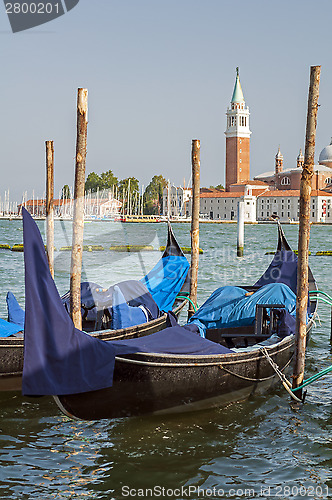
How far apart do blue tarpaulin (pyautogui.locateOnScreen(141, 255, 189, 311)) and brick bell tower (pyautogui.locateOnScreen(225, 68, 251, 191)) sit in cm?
7359

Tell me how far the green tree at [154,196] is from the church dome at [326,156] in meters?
22.4

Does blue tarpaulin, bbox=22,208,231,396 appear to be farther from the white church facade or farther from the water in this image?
the white church facade

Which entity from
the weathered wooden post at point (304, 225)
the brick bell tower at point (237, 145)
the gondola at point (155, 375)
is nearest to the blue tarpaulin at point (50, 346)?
the gondola at point (155, 375)

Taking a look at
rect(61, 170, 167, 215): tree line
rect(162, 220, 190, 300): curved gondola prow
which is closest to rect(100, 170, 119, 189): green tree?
rect(61, 170, 167, 215): tree line

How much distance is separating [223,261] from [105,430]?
18407 millimetres

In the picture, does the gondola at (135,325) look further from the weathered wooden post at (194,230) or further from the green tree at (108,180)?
the green tree at (108,180)

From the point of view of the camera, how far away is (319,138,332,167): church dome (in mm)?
86688

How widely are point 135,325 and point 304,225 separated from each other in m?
2.25

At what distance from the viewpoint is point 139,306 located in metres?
7.38

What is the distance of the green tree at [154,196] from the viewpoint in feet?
303

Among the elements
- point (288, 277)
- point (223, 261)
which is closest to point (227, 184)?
point (223, 261)

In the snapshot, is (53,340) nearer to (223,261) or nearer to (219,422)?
(219,422)

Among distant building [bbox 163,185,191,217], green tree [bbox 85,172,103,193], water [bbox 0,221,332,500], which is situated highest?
green tree [bbox 85,172,103,193]

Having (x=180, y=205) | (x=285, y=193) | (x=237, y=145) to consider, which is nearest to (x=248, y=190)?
(x=285, y=193)
